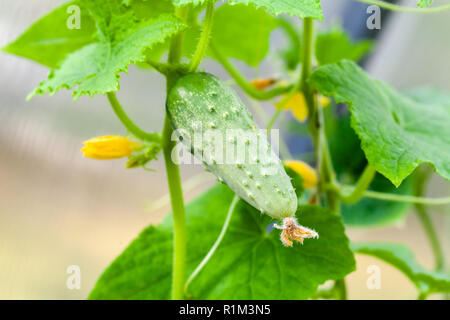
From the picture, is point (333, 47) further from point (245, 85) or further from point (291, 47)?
point (245, 85)

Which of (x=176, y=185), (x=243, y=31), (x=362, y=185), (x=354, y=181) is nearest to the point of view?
(x=176, y=185)

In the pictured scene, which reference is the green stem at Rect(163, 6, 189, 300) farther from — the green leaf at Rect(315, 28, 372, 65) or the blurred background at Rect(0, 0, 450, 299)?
the green leaf at Rect(315, 28, 372, 65)

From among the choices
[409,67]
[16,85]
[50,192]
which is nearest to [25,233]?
[50,192]

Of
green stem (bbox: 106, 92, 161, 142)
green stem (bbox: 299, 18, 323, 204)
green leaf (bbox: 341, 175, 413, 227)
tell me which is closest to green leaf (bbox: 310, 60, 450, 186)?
green stem (bbox: 299, 18, 323, 204)

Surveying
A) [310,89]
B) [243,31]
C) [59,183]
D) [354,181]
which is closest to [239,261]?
[310,89]

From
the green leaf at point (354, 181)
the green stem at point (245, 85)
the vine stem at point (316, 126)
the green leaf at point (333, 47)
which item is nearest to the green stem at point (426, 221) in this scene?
the green leaf at point (354, 181)

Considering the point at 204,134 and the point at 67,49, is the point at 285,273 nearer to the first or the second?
the point at 204,134

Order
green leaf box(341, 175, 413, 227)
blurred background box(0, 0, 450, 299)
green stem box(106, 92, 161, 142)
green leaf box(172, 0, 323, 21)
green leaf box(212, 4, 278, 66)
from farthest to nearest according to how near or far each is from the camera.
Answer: green leaf box(341, 175, 413, 227), blurred background box(0, 0, 450, 299), green leaf box(212, 4, 278, 66), green stem box(106, 92, 161, 142), green leaf box(172, 0, 323, 21)
